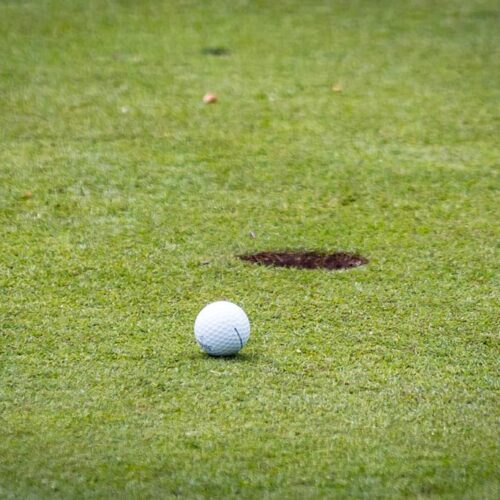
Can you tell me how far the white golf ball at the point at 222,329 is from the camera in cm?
571

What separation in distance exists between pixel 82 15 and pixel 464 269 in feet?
23.8

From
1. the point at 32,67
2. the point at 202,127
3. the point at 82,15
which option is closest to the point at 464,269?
the point at 202,127

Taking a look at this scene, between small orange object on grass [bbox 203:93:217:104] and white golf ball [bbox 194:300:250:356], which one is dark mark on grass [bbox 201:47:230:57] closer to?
small orange object on grass [bbox 203:93:217:104]

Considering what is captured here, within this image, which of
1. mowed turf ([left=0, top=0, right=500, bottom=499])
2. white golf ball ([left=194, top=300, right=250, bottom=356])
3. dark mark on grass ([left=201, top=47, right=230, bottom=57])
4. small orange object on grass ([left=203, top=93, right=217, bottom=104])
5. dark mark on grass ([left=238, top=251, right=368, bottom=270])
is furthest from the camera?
dark mark on grass ([left=201, top=47, right=230, bottom=57])

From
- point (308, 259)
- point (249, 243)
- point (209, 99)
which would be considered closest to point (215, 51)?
point (209, 99)

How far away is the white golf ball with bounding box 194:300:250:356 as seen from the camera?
18.7 ft

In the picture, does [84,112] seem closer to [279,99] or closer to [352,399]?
[279,99]

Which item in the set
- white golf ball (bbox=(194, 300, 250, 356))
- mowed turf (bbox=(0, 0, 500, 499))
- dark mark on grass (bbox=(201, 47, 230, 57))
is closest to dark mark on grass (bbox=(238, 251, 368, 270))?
mowed turf (bbox=(0, 0, 500, 499))

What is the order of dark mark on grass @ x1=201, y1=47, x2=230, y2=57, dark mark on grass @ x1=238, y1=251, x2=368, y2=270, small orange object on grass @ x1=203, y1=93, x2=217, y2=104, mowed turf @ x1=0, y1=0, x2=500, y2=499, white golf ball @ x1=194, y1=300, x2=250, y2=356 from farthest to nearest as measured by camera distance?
dark mark on grass @ x1=201, y1=47, x2=230, y2=57 < small orange object on grass @ x1=203, y1=93, x2=217, y2=104 < dark mark on grass @ x1=238, y1=251, x2=368, y2=270 < white golf ball @ x1=194, y1=300, x2=250, y2=356 < mowed turf @ x1=0, y1=0, x2=500, y2=499

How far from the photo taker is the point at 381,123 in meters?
10.0

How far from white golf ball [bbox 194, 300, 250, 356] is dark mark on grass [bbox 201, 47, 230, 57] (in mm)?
6367

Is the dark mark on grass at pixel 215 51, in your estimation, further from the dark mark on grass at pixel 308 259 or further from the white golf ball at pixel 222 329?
the white golf ball at pixel 222 329

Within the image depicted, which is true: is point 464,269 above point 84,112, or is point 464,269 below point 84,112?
below

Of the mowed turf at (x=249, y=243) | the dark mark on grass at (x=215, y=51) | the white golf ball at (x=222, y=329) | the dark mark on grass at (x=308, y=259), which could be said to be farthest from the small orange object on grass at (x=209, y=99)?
the white golf ball at (x=222, y=329)
